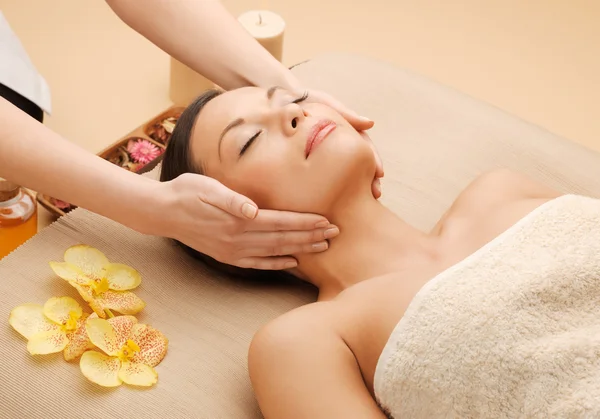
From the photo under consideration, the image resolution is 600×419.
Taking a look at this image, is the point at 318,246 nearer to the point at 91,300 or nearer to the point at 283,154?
the point at 283,154

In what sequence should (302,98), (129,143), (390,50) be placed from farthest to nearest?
1. (390,50)
2. (129,143)
3. (302,98)

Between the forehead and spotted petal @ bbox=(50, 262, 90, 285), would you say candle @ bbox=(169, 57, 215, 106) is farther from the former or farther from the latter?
spotted petal @ bbox=(50, 262, 90, 285)

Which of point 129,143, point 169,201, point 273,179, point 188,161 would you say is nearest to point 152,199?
point 169,201

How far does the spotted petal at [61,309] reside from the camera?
1.54 m

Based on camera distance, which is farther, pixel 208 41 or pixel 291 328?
pixel 208 41

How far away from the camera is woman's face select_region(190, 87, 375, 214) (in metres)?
1.55

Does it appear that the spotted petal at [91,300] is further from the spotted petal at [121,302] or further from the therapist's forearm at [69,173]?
the therapist's forearm at [69,173]

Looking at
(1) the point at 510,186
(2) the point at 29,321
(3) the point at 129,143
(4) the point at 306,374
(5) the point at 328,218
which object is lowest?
(3) the point at 129,143

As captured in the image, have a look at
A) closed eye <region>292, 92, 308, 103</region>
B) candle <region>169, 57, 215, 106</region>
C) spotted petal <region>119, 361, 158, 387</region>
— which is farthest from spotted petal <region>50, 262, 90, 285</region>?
candle <region>169, 57, 215, 106</region>

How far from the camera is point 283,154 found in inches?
60.9

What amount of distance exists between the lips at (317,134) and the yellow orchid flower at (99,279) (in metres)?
0.46

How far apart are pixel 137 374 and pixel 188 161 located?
46 centimetres

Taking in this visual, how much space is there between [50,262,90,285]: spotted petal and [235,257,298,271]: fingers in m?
0.32

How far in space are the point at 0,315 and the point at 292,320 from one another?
0.61 meters
